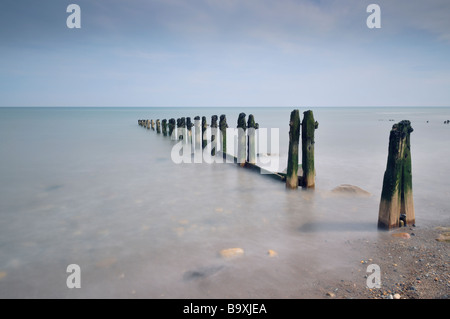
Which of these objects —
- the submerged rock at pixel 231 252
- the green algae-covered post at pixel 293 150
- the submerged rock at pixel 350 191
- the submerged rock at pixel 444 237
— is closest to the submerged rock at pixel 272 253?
the submerged rock at pixel 231 252

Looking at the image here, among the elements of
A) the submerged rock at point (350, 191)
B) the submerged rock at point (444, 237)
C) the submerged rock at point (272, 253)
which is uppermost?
the submerged rock at point (350, 191)

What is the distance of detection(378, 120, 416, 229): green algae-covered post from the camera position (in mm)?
4711

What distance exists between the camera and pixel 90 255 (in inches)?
170

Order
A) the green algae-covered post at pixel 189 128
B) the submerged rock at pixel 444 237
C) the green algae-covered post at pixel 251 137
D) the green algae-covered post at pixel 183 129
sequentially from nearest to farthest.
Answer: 1. the submerged rock at pixel 444 237
2. the green algae-covered post at pixel 251 137
3. the green algae-covered post at pixel 189 128
4. the green algae-covered post at pixel 183 129

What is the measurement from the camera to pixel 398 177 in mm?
4711

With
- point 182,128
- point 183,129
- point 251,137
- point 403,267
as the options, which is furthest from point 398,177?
point 182,128

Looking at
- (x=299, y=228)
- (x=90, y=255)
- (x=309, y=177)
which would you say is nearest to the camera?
(x=90, y=255)

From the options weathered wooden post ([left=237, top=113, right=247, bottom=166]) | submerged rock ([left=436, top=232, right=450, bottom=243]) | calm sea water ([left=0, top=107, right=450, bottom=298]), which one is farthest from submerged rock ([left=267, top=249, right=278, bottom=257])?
weathered wooden post ([left=237, top=113, right=247, bottom=166])

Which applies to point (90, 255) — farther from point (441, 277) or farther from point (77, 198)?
point (441, 277)

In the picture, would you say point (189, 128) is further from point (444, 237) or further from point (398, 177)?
point (444, 237)

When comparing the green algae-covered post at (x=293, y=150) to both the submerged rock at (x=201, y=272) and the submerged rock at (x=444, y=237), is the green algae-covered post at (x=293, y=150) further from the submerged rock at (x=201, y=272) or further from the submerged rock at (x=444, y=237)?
the submerged rock at (x=201, y=272)

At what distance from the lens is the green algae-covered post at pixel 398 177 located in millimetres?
4711
